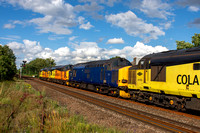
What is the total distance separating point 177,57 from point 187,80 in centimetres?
173

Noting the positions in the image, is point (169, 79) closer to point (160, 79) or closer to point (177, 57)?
point (160, 79)

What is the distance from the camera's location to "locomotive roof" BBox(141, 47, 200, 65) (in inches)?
399

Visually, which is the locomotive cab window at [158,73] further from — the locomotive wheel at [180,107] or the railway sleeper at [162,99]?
the locomotive wheel at [180,107]

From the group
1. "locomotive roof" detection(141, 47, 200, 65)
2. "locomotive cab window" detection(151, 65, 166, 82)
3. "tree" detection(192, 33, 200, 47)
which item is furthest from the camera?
"tree" detection(192, 33, 200, 47)

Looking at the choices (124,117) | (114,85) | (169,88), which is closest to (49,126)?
(124,117)

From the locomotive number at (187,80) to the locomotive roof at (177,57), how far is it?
942mm

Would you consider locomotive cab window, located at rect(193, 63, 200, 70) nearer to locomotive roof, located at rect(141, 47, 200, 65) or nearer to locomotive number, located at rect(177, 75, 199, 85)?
locomotive roof, located at rect(141, 47, 200, 65)

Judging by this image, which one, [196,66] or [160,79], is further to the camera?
[160,79]

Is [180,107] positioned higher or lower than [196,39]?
lower

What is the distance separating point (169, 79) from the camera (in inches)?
447

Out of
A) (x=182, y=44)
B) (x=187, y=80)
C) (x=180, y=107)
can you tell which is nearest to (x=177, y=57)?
(x=187, y=80)

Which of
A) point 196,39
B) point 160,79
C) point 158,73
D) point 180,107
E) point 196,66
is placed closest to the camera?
point 196,66

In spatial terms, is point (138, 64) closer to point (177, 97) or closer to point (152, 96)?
point (152, 96)

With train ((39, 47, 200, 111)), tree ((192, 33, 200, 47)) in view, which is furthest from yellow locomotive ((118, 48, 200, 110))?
tree ((192, 33, 200, 47))
